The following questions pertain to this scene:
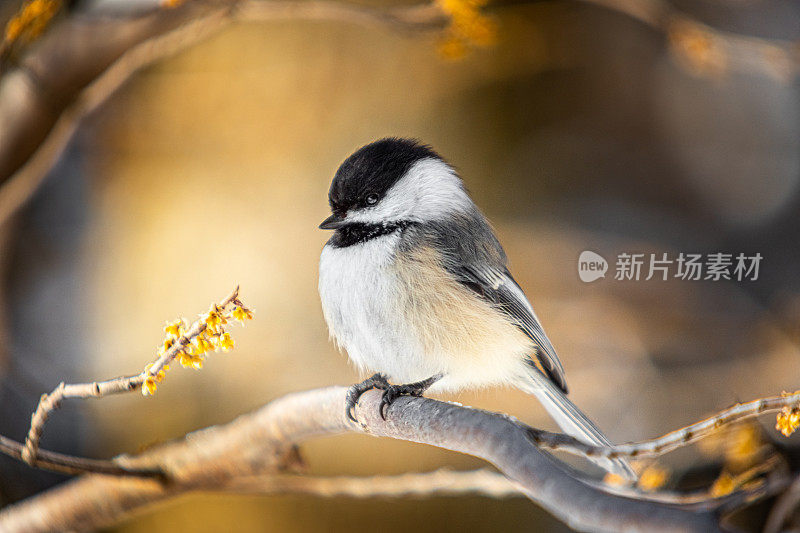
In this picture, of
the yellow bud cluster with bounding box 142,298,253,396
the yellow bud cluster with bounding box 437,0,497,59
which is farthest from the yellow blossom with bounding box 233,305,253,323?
the yellow bud cluster with bounding box 437,0,497,59

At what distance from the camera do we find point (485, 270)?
0.97m

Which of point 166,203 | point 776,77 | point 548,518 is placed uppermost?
point 776,77

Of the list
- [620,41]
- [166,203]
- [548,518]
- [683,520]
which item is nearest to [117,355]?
[166,203]

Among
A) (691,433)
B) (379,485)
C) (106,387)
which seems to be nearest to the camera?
(691,433)

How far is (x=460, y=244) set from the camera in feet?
3.08

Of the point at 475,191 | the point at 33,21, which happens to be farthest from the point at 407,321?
the point at 33,21

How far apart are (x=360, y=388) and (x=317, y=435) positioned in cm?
13

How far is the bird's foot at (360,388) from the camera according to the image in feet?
2.80

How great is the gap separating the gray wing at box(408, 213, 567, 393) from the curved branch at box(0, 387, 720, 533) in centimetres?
24

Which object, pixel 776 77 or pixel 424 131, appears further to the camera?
pixel 776 77

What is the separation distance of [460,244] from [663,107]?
1030 mm

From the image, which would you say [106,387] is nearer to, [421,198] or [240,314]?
[240,314]

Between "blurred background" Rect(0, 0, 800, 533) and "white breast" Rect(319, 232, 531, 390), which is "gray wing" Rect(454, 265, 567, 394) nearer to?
"white breast" Rect(319, 232, 531, 390)

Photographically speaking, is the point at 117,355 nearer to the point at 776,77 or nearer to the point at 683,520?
the point at 683,520
